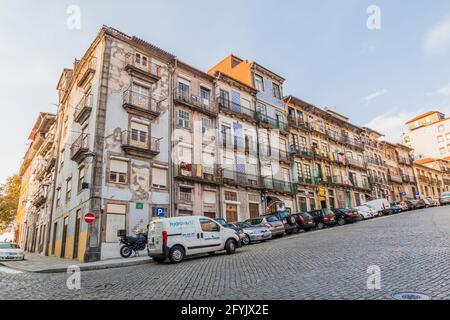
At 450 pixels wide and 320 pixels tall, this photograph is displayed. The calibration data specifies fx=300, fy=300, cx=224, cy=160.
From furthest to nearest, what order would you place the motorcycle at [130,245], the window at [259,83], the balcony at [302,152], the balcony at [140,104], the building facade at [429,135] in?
the building facade at [429,135] → the balcony at [302,152] → the window at [259,83] → the balcony at [140,104] → the motorcycle at [130,245]

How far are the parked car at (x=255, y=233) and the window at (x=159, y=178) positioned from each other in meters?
6.51

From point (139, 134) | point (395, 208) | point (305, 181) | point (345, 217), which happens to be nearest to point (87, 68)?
point (139, 134)

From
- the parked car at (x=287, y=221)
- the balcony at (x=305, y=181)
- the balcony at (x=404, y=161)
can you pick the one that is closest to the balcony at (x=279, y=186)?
the balcony at (x=305, y=181)

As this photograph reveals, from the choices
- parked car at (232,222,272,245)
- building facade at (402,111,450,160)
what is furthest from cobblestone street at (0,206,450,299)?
building facade at (402,111,450,160)

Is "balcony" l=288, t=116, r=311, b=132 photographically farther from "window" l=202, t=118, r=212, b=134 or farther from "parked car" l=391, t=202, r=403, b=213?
"parked car" l=391, t=202, r=403, b=213

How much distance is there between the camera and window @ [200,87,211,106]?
85.7ft

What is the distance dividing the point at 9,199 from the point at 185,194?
36.1 metres

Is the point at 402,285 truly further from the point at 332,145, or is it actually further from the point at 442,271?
the point at 332,145

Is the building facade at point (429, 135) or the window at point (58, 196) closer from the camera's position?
the window at point (58, 196)

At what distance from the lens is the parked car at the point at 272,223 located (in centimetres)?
1855

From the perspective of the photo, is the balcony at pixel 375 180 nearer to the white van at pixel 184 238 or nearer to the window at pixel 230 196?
the window at pixel 230 196

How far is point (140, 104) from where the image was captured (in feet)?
68.8

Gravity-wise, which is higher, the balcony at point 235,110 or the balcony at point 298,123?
the balcony at point 298,123

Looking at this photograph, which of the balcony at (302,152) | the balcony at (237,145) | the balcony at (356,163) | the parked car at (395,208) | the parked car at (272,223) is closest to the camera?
the parked car at (272,223)
